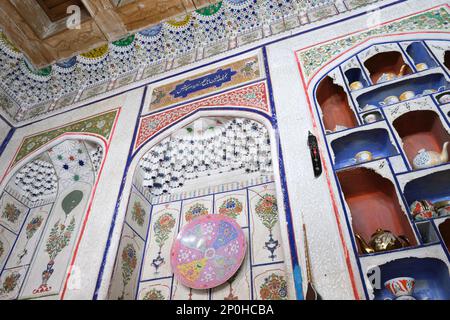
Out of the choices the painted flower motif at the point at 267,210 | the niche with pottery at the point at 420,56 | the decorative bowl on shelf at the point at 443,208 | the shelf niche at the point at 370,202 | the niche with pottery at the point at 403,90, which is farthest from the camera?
the painted flower motif at the point at 267,210

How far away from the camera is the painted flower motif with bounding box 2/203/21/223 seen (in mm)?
3845

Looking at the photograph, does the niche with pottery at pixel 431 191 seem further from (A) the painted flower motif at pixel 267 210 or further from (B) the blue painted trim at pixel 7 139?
(B) the blue painted trim at pixel 7 139

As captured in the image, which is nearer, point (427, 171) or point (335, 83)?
point (427, 171)

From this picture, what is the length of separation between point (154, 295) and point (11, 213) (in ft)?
6.47

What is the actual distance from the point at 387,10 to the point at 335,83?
38.1 inches

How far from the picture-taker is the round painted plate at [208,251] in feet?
9.16

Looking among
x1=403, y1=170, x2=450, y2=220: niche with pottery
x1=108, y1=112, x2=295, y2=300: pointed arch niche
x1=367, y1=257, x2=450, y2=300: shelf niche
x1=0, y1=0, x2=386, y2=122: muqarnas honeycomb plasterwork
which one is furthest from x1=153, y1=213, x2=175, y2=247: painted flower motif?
x1=403, y1=170, x2=450, y2=220: niche with pottery

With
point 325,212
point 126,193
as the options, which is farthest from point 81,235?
point 325,212

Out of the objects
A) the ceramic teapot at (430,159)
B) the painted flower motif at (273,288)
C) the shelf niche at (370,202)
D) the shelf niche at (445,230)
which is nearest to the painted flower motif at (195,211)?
the painted flower motif at (273,288)

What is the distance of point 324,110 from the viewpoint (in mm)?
3346

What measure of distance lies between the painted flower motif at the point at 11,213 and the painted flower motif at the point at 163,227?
1.63 meters

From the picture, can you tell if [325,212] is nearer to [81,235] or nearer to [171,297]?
[171,297]

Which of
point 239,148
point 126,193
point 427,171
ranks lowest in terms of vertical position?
point 427,171

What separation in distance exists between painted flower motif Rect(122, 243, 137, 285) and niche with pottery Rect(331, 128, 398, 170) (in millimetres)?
1655
